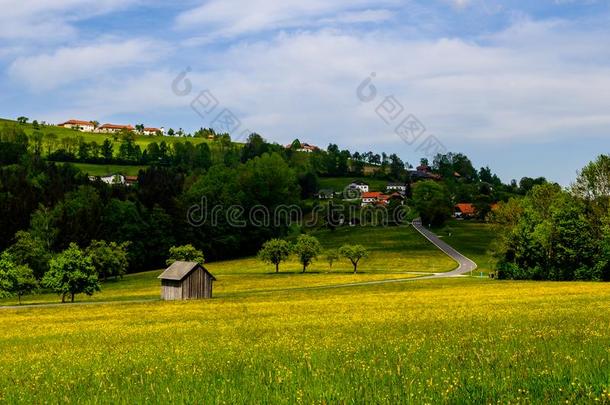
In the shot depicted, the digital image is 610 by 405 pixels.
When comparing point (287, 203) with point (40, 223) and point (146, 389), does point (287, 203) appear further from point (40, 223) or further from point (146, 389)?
point (146, 389)

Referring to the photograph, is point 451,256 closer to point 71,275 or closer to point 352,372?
point 71,275

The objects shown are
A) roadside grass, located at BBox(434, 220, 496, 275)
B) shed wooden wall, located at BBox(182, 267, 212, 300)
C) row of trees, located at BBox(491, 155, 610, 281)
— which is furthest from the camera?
roadside grass, located at BBox(434, 220, 496, 275)

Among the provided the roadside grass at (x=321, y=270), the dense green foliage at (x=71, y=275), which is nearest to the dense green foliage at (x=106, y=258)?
the roadside grass at (x=321, y=270)

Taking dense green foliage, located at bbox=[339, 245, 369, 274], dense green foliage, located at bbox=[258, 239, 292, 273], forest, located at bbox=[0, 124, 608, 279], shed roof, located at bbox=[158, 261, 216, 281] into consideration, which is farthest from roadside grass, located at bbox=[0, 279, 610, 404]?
dense green foliage, located at bbox=[258, 239, 292, 273]

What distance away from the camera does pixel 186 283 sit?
74438 mm

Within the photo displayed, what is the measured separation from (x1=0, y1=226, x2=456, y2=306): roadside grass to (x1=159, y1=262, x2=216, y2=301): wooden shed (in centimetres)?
358

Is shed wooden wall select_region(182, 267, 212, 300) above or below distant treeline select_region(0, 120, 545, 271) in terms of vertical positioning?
below

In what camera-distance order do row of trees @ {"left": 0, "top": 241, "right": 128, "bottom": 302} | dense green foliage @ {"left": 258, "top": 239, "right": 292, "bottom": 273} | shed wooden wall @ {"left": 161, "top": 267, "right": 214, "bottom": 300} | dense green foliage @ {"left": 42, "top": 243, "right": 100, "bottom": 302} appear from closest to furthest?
1. dense green foliage @ {"left": 42, "top": 243, "right": 100, "bottom": 302}
2. row of trees @ {"left": 0, "top": 241, "right": 128, "bottom": 302}
3. shed wooden wall @ {"left": 161, "top": 267, "right": 214, "bottom": 300}
4. dense green foliage @ {"left": 258, "top": 239, "right": 292, "bottom": 273}

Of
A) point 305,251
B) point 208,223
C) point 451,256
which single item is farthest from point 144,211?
point 451,256

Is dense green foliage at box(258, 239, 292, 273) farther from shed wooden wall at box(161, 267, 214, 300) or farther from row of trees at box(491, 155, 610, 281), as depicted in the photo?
row of trees at box(491, 155, 610, 281)

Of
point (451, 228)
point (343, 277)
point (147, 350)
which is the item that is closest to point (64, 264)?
point (343, 277)

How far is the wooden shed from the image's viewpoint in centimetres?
7419

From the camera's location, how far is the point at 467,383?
28.4ft

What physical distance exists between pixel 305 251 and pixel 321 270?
23.1 ft
